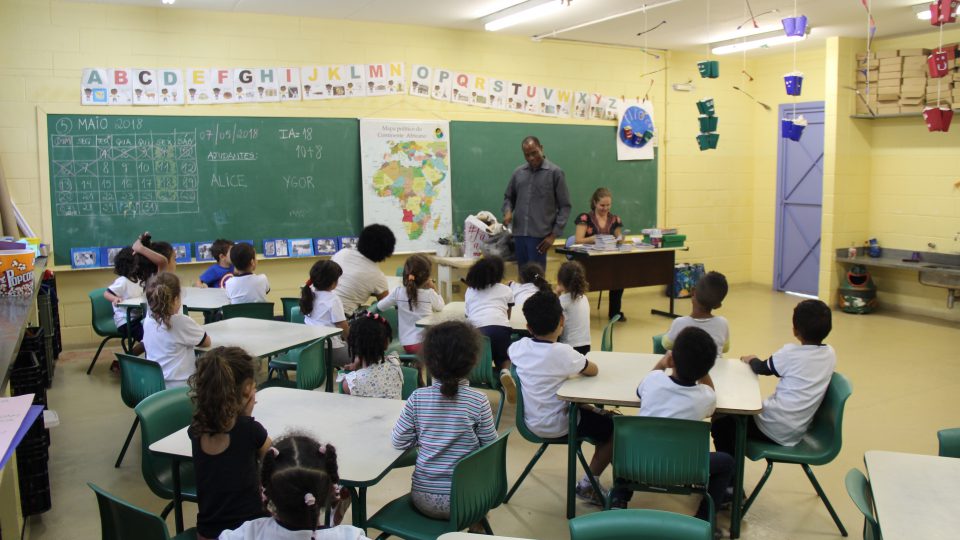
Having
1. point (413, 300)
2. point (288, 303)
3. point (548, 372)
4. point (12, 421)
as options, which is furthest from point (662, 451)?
point (288, 303)

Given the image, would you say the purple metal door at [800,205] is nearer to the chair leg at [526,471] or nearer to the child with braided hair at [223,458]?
the chair leg at [526,471]

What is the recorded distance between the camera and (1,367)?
9.53ft

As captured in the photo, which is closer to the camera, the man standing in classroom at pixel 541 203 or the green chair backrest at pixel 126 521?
the green chair backrest at pixel 126 521

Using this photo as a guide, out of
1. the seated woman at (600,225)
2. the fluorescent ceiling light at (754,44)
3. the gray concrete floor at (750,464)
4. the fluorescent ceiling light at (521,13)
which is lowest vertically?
the gray concrete floor at (750,464)

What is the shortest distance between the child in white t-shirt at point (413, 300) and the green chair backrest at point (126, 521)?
2639 mm

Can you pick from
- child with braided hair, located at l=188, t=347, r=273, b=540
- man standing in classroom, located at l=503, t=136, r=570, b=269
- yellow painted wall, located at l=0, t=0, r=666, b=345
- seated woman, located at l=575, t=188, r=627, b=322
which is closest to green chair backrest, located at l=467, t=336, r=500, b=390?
child with braided hair, located at l=188, t=347, r=273, b=540

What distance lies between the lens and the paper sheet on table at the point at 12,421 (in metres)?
2.00

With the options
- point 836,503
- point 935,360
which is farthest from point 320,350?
point 935,360

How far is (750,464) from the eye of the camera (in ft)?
13.5

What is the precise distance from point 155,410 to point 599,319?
5.52 m

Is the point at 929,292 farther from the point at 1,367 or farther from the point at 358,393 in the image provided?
the point at 1,367

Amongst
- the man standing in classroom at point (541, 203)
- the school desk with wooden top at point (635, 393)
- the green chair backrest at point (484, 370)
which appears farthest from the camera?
the man standing in classroom at point (541, 203)

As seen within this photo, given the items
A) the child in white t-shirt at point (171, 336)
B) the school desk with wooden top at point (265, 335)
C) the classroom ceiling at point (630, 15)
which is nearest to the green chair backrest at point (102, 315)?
the school desk with wooden top at point (265, 335)

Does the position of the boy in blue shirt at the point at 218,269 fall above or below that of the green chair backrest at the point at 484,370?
above
